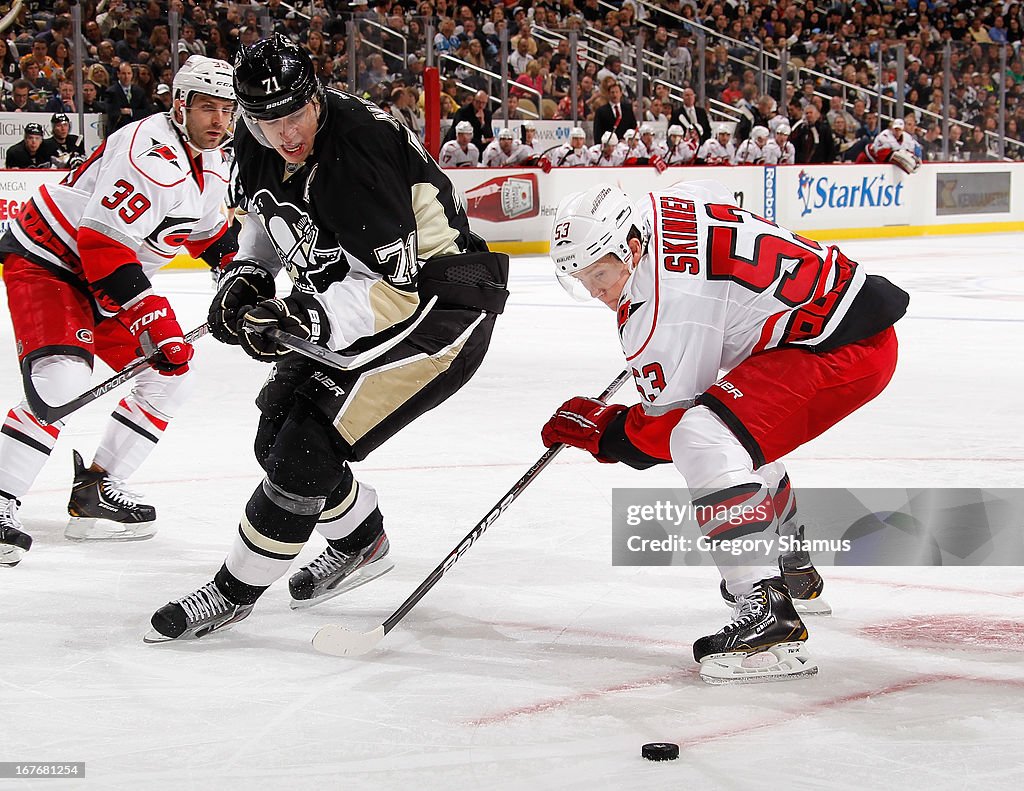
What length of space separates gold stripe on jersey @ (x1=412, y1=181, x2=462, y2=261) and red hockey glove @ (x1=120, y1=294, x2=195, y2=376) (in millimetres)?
1058

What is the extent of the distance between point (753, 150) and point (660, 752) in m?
12.0

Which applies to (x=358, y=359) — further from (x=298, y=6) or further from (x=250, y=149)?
(x=298, y=6)

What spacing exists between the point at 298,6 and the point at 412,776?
11.1 metres

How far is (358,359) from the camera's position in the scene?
272cm

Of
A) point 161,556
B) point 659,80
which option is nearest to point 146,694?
point 161,556

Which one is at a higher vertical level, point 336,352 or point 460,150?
point 336,352

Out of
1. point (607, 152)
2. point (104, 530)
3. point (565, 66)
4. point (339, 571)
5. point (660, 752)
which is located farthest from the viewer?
point (565, 66)

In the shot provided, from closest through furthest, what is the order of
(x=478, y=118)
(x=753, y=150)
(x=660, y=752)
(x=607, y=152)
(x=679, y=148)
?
(x=660, y=752), (x=478, y=118), (x=607, y=152), (x=679, y=148), (x=753, y=150)

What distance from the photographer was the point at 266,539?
2729 mm

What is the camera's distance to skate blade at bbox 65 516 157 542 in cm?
362

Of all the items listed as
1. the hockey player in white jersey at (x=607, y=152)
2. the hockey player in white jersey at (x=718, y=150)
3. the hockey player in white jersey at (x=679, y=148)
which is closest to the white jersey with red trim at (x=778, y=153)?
the hockey player in white jersey at (x=718, y=150)

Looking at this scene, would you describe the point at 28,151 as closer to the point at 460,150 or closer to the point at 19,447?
the point at 460,150

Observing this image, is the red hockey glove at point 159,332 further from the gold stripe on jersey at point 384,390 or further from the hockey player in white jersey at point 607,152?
the hockey player in white jersey at point 607,152


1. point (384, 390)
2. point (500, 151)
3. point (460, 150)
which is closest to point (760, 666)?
point (384, 390)
